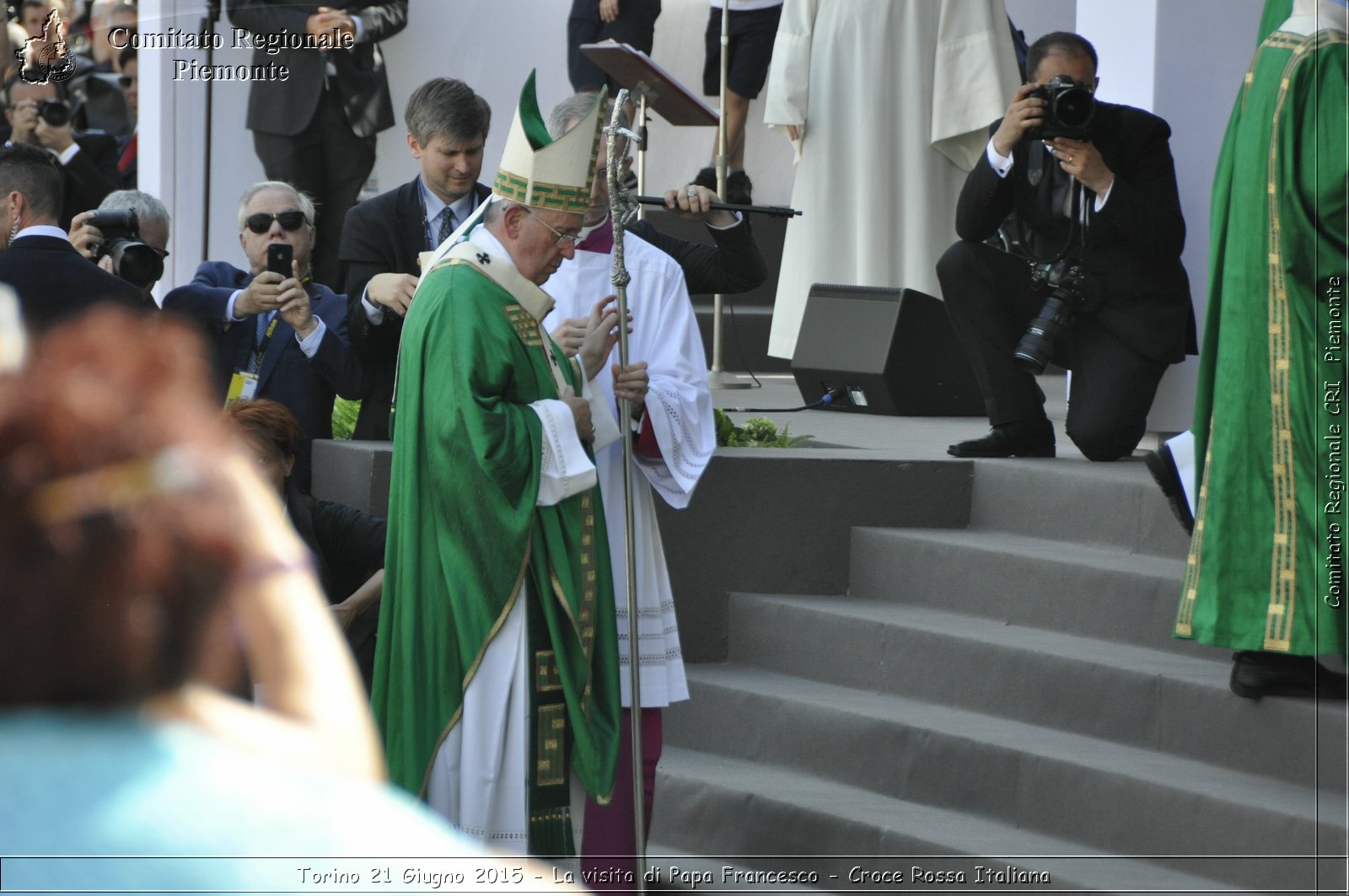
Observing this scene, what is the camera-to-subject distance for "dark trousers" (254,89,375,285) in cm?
771

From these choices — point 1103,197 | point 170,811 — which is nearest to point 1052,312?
point 1103,197

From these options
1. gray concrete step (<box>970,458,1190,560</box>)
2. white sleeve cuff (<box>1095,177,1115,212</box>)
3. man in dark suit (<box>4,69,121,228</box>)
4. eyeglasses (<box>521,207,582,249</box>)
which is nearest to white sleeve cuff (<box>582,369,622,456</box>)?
eyeglasses (<box>521,207,582,249</box>)

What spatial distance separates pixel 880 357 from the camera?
7031 millimetres

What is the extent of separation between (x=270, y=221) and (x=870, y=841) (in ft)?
8.43

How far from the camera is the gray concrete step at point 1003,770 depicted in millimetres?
3938

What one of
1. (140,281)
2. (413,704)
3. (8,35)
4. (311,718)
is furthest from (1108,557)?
(8,35)

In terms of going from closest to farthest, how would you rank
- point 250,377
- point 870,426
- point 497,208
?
point 497,208
point 250,377
point 870,426

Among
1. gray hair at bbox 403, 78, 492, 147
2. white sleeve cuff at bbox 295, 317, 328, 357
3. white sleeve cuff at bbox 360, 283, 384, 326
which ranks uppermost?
gray hair at bbox 403, 78, 492, 147

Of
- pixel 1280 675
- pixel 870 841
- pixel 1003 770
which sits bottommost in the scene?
pixel 870 841

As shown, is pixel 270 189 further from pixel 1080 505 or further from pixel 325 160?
pixel 1080 505

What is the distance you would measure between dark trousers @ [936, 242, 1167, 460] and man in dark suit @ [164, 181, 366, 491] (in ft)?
6.55

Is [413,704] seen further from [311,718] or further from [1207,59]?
[1207,59]

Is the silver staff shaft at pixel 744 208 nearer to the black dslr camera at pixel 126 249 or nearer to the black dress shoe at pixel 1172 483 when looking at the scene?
the black dress shoe at pixel 1172 483

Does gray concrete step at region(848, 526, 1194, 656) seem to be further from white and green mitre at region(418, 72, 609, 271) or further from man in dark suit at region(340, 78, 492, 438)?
white and green mitre at region(418, 72, 609, 271)
